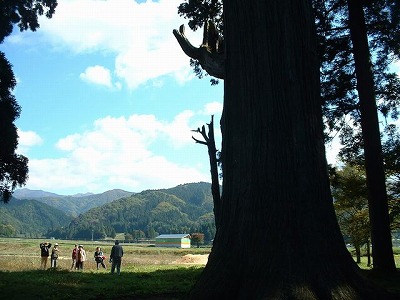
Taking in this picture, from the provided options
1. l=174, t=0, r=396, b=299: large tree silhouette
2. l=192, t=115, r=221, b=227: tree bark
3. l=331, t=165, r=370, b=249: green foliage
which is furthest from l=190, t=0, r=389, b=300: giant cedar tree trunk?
l=331, t=165, r=370, b=249: green foliage

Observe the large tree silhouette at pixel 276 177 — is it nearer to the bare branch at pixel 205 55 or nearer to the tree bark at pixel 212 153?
the bare branch at pixel 205 55

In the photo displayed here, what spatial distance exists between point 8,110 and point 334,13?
35.3ft

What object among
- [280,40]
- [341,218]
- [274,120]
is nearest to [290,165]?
[274,120]

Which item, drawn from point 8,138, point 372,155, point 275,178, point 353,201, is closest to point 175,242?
point 353,201

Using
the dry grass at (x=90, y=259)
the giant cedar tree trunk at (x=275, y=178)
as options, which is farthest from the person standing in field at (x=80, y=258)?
the giant cedar tree trunk at (x=275, y=178)

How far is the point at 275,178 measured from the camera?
4492mm

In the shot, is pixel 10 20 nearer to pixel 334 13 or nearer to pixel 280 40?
pixel 334 13

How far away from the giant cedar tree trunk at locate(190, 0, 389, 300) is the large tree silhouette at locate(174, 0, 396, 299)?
0.01 m

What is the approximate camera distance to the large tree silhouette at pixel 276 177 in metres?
4.20

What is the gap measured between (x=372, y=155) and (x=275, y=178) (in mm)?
6549

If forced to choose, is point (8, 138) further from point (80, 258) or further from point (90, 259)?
point (90, 259)

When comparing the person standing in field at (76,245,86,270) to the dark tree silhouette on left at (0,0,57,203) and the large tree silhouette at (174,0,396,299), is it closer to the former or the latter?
the dark tree silhouette on left at (0,0,57,203)

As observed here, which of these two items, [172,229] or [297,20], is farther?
[172,229]

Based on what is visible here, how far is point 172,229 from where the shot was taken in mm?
190375
